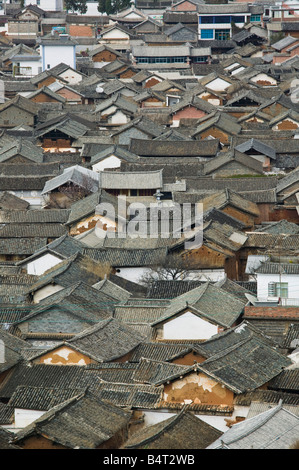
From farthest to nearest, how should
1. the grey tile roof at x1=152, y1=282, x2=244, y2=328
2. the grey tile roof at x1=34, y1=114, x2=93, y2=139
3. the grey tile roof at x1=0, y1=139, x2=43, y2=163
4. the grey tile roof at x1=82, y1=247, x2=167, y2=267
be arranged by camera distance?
the grey tile roof at x1=34, y1=114, x2=93, y2=139 → the grey tile roof at x1=0, y1=139, x2=43, y2=163 → the grey tile roof at x1=82, y1=247, x2=167, y2=267 → the grey tile roof at x1=152, y1=282, x2=244, y2=328

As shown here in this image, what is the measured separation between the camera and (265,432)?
63.1 feet

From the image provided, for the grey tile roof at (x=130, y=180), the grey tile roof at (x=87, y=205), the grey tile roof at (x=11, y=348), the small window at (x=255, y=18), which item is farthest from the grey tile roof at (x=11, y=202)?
the small window at (x=255, y=18)

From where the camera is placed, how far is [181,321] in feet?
91.7

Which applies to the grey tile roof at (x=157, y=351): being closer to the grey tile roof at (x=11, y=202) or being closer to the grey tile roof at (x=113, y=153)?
the grey tile roof at (x=11, y=202)

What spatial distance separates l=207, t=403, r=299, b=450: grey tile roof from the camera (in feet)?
61.2

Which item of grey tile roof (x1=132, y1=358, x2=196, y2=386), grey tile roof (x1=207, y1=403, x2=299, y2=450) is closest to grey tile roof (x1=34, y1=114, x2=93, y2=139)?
grey tile roof (x1=132, y1=358, x2=196, y2=386)

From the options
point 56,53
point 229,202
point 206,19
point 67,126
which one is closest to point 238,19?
point 206,19

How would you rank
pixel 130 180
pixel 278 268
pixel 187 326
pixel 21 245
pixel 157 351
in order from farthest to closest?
pixel 130 180 < pixel 21 245 < pixel 278 268 < pixel 187 326 < pixel 157 351

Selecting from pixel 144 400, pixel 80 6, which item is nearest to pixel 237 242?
pixel 144 400

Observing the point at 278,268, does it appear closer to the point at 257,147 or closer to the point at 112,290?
the point at 112,290

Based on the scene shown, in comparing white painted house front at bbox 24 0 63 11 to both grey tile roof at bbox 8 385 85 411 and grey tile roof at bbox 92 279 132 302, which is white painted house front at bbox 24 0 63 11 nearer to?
grey tile roof at bbox 92 279 132 302

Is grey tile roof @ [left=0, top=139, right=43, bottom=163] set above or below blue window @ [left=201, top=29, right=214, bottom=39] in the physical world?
above

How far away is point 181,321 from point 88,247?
317 inches

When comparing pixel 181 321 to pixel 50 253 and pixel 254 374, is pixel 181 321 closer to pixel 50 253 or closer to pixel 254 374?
pixel 254 374
